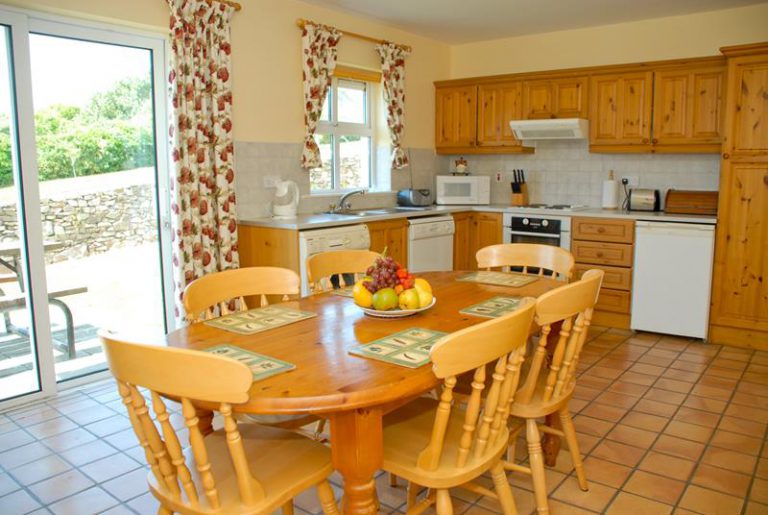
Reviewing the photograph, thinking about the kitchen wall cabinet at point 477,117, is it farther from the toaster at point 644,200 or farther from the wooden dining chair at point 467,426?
the wooden dining chair at point 467,426

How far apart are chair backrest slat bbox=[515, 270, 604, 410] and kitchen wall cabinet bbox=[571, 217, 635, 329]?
2.68 m

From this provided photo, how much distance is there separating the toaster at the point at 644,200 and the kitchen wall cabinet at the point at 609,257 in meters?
0.40

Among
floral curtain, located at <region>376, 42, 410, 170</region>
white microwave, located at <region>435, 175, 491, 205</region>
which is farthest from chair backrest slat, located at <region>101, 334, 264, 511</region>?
white microwave, located at <region>435, 175, 491, 205</region>

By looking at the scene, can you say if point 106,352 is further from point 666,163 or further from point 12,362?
point 666,163

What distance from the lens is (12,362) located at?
337cm

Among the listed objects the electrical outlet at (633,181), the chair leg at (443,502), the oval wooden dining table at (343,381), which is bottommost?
the chair leg at (443,502)

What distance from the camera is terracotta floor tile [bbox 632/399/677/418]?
3197mm

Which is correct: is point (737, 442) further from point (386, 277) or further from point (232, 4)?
point (232, 4)

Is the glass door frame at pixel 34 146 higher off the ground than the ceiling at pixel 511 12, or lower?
lower

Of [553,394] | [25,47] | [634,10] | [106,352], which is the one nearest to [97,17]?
[25,47]

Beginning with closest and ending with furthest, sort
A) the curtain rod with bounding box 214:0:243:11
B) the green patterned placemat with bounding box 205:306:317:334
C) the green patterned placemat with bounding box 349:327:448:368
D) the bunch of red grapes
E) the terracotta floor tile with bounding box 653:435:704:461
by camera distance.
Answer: the green patterned placemat with bounding box 349:327:448:368 < the green patterned placemat with bounding box 205:306:317:334 < the bunch of red grapes < the terracotta floor tile with bounding box 653:435:704:461 < the curtain rod with bounding box 214:0:243:11

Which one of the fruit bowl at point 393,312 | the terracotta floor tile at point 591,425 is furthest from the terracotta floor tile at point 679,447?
the fruit bowl at point 393,312

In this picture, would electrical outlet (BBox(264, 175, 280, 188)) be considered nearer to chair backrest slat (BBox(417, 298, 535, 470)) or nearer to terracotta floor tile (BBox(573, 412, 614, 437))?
terracotta floor tile (BBox(573, 412, 614, 437))

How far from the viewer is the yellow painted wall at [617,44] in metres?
4.77
